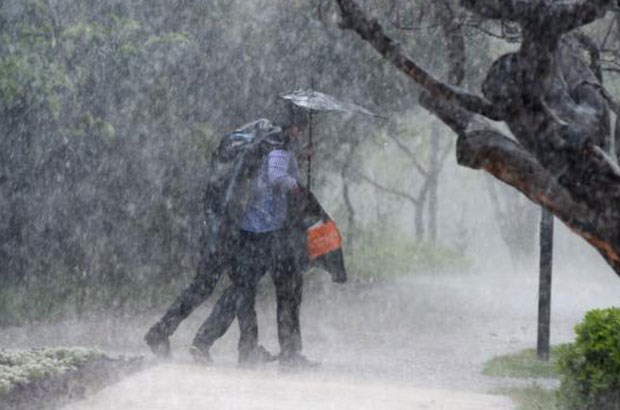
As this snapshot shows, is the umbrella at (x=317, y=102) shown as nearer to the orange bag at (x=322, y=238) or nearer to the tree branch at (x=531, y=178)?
the orange bag at (x=322, y=238)

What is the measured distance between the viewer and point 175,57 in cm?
1620

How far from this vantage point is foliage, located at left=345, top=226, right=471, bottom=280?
23500 mm

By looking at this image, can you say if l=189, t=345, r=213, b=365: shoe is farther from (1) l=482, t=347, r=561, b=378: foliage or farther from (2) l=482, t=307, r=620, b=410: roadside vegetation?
(2) l=482, t=307, r=620, b=410: roadside vegetation

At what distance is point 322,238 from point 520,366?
2.51m

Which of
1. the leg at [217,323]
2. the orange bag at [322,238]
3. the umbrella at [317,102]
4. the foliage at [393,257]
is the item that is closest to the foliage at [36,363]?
the leg at [217,323]

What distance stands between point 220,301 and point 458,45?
384cm

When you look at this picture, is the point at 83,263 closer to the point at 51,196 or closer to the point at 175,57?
the point at 51,196

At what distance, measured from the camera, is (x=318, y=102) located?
34.8 feet

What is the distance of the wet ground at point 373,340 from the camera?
854 cm

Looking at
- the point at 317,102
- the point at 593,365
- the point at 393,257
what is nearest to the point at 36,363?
the point at 593,365

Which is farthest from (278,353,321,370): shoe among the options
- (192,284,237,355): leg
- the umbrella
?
the umbrella

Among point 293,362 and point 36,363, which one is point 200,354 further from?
point 36,363

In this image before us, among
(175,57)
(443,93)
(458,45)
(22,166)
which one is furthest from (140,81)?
(443,93)

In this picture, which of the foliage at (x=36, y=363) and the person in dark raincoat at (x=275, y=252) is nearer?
the foliage at (x=36, y=363)
